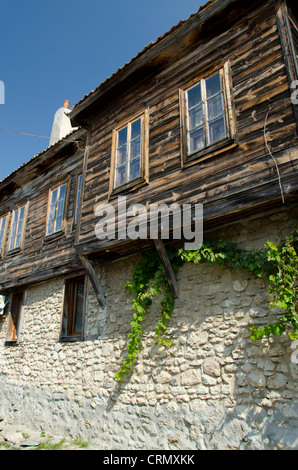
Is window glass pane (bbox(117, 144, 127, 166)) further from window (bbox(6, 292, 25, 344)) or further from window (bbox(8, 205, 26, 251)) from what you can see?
window (bbox(6, 292, 25, 344))

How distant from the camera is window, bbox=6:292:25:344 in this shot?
9219 millimetres

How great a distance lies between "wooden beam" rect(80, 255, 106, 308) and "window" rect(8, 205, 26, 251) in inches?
167

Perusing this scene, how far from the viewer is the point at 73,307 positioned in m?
7.92

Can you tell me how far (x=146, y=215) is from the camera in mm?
5566

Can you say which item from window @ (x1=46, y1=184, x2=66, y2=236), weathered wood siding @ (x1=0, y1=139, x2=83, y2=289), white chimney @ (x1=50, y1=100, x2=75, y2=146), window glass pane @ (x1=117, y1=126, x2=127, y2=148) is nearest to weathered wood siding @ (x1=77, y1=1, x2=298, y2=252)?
window glass pane @ (x1=117, y1=126, x2=127, y2=148)

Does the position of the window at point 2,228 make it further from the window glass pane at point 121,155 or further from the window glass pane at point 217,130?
the window glass pane at point 217,130

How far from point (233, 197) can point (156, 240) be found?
1440 mm

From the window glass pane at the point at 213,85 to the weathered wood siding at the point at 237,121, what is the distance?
18 centimetres

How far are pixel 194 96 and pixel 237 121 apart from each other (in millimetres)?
1221

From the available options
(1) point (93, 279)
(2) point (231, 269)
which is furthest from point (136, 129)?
(2) point (231, 269)

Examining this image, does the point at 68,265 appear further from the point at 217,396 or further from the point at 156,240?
the point at 217,396

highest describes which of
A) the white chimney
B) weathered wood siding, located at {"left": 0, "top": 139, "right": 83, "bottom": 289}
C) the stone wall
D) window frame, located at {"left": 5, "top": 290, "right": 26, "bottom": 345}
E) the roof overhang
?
the white chimney

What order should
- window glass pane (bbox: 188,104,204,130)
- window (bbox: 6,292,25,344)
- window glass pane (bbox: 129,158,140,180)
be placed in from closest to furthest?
window glass pane (bbox: 188,104,204,130) → window glass pane (bbox: 129,158,140,180) → window (bbox: 6,292,25,344)
